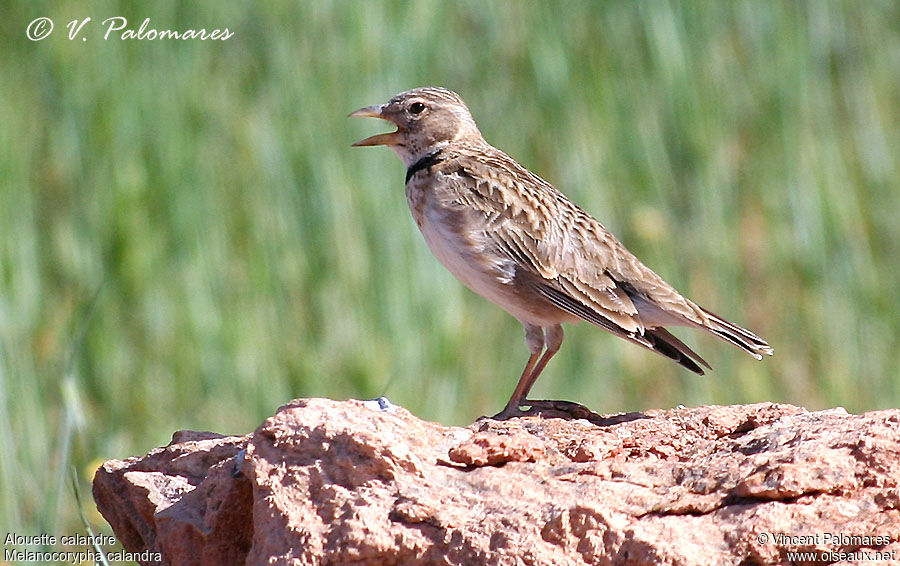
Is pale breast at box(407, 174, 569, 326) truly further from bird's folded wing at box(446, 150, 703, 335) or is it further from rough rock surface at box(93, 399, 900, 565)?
rough rock surface at box(93, 399, 900, 565)

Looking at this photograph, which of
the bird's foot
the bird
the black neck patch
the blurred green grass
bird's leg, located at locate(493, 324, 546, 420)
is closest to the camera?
the bird's foot

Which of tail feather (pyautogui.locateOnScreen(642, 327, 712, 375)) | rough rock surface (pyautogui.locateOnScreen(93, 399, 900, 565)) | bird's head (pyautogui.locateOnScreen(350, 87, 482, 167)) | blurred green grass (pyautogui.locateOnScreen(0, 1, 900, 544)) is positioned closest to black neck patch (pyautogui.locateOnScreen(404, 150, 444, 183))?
bird's head (pyautogui.locateOnScreen(350, 87, 482, 167))

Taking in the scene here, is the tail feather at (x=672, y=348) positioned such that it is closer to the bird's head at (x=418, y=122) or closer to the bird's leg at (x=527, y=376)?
the bird's leg at (x=527, y=376)

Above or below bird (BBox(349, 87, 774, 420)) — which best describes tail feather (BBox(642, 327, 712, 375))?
below

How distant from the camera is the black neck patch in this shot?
224 inches

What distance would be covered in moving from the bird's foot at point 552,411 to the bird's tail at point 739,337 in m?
0.86

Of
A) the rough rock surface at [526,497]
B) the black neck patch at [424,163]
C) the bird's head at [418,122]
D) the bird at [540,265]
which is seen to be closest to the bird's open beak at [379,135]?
the bird's head at [418,122]

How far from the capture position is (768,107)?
8.74 metres

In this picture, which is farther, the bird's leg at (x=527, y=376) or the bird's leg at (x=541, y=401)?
the bird's leg at (x=527, y=376)

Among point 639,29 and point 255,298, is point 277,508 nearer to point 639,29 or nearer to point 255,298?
point 255,298

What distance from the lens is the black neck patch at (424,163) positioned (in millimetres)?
5699

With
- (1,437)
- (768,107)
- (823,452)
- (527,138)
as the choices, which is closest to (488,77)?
(527,138)

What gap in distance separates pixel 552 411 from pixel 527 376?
0.61 meters

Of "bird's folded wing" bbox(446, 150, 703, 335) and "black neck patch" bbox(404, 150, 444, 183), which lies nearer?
"bird's folded wing" bbox(446, 150, 703, 335)
